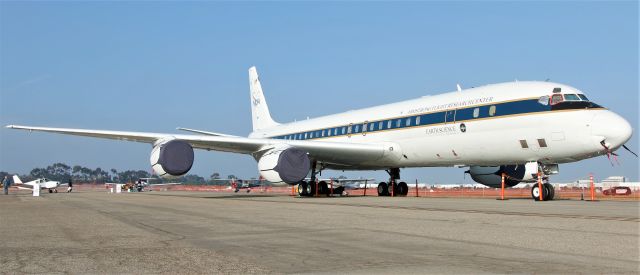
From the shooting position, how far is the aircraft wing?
2580 cm

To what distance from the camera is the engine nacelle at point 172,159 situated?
23953 millimetres

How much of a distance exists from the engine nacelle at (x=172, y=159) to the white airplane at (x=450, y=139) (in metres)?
0.04

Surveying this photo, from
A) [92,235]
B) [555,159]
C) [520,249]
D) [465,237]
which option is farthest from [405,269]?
[555,159]

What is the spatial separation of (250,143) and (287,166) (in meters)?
2.34

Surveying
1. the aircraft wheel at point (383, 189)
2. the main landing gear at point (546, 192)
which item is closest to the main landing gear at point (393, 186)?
the aircraft wheel at point (383, 189)

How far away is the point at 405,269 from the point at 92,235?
540 centimetres

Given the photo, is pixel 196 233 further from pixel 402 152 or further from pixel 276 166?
pixel 402 152

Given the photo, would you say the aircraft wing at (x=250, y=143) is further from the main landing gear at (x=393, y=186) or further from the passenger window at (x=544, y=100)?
the passenger window at (x=544, y=100)

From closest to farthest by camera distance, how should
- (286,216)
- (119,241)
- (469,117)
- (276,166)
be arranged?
(119,241) < (286,216) < (469,117) < (276,166)

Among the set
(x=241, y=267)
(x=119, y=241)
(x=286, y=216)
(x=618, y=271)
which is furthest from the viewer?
(x=286, y=216)

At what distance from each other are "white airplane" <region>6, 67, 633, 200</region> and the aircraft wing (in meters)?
0.04

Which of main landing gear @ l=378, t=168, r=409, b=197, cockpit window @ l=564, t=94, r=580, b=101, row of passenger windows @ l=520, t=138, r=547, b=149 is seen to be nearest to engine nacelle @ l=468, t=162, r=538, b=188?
row of passenger windows @ l=520, t=138, r=547, b=149

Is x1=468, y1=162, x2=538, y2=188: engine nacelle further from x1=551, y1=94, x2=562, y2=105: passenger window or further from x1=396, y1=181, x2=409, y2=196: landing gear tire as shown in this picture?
x1=396, y1=181, x2=409, y2=196: landing gear tire

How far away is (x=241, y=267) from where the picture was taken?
5.94m
